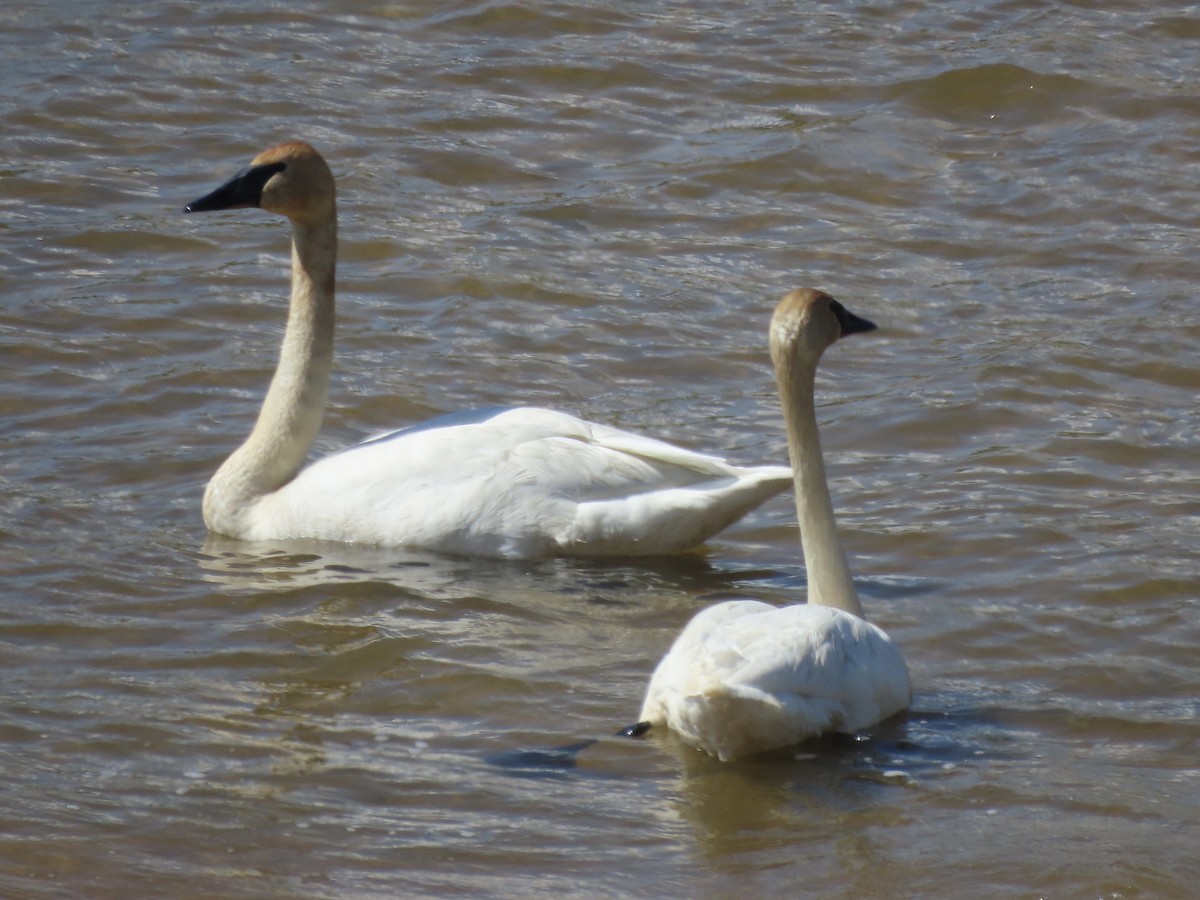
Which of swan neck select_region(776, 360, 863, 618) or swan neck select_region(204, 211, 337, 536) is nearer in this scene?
swan neck select_region(776, 360, 863, 618)

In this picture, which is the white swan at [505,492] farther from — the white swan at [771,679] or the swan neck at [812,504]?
the white swan at [771,679]

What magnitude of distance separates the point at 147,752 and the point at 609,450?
2385mm

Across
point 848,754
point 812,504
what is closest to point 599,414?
point 812,504

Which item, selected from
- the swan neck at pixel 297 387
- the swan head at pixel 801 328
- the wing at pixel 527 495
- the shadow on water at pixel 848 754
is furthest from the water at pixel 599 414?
the swan head at pixel 801 328

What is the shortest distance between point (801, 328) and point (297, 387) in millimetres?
2459

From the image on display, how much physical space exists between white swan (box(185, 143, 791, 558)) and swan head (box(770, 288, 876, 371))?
1.00 metres

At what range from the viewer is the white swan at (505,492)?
263 inches

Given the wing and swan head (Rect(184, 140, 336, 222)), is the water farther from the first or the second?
swan head (Rect(184, 140, 336, 222))

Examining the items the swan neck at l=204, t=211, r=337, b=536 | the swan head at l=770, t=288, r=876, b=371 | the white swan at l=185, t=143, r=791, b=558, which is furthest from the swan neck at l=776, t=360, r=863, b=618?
the swan neck at l=204, t=211, r=337, b=536

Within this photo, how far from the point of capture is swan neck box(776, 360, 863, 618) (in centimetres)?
552

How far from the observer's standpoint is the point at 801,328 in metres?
5.51

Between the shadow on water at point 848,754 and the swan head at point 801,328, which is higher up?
the swan head at point 801,328

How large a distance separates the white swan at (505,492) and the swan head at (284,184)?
0.99 m

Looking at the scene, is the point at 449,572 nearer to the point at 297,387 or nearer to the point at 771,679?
the point at 297,387
